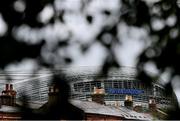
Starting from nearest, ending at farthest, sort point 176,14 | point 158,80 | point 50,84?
point 50,84
point 158,80
point 176,14

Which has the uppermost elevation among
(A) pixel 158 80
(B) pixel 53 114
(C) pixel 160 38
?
(C) pixel 160 38

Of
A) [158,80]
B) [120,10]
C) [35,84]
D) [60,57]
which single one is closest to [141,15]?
[120,10]

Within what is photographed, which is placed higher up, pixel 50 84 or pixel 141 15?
pixel 141 15

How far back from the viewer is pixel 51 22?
2.95 metres

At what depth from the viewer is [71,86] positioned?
2.66 metres

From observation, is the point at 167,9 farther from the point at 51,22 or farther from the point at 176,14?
the point at 51,22

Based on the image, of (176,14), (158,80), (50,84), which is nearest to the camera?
(50,84)

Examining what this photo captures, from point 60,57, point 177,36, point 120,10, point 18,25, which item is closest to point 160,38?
point 177,36

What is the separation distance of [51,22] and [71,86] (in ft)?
1.58

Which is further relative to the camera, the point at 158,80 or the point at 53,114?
the point at 158,80

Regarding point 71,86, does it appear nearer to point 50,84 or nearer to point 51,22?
point 50,84

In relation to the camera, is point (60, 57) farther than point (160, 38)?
No

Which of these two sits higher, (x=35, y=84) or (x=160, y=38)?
(x=160, y=38)

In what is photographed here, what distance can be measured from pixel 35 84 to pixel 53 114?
20cm
